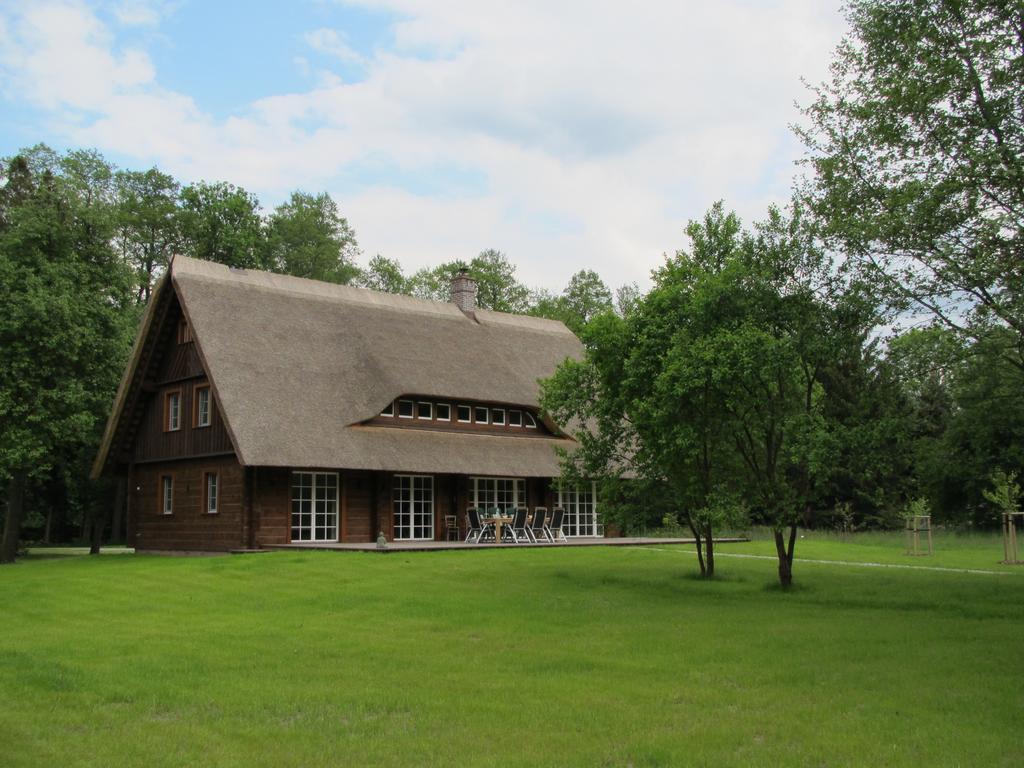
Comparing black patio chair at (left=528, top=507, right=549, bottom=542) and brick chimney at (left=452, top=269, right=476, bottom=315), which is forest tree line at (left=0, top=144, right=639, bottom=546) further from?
black patio chair at (left=528, top=507, right=549, bottom=542)

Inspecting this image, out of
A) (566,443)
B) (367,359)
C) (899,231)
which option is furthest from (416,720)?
(566,443)

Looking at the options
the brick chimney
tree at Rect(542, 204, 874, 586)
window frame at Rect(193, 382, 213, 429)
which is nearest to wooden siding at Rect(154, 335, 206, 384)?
window frame at Rect(193, 382, 213, 429)

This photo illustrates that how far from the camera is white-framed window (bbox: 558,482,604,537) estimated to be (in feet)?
99.3

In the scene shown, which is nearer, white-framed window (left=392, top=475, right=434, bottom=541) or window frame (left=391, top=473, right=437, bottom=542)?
window frame (left=391, top=473, right=437, bottom=542)

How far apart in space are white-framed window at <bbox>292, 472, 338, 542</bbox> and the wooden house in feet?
0.13

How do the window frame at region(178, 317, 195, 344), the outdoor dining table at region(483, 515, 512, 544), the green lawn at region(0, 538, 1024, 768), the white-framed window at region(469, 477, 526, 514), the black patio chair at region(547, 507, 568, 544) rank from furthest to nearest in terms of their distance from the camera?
1. the white-framed window at region(469, 477, 526, 514)
2. the window frame at region(178, 317, 195, 344)
3. the black patio chair at region(547, 507, 568, 544)
4. the outdoor dining table at region(483, 515, 512, 544)
5. the green lawn at region(0, 538, 1024, 768)

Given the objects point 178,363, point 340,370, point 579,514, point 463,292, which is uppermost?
point 463,292

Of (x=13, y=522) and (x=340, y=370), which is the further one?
(x=13, y=522)

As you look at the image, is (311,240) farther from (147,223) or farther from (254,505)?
(254,505)

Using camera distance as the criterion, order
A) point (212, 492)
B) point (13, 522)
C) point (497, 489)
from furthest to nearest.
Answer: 1. point (13, 522)
2. point (497, 489)
3. point (212, 492)

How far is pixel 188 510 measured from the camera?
25.8 metres

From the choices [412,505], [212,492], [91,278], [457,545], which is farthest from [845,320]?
[91,278]

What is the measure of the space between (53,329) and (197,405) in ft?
15.6

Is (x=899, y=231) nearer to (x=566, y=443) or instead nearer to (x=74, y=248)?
(x=566, y=443)
